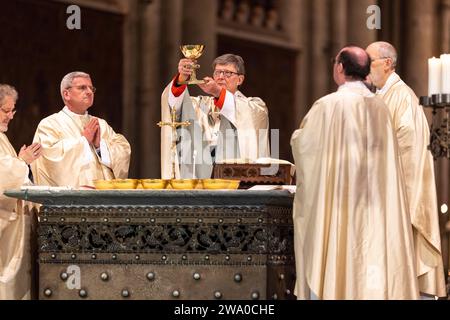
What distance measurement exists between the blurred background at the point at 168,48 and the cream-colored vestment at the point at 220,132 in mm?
2481

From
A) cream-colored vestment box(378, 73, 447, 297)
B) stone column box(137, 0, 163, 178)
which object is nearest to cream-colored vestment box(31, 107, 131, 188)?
cream-colored vestment box(378, 73, 447, 297)

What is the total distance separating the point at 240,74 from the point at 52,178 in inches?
61.7

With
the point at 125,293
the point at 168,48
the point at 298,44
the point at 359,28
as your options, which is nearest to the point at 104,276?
the point at 125,293

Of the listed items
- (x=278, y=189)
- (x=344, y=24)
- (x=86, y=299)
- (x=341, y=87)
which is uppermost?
(x=344, y=24)

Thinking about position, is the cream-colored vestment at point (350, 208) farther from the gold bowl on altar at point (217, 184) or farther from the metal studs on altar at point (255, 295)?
the gold bowl on altar at point (217, 184)

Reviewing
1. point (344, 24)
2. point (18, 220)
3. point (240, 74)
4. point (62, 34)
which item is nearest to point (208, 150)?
point (240, 74)

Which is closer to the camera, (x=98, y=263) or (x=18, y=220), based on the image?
(x=98, y=263)

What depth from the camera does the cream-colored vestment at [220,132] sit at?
10.3 metres

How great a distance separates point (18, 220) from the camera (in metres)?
9.64

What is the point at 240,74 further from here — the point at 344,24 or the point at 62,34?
the point at 344,24

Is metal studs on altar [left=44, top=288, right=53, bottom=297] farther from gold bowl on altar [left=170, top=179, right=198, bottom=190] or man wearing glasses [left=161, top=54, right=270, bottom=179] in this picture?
man wearing glasses [left=161, top=54, right=270, bottom=179]

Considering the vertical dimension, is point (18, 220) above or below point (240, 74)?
below

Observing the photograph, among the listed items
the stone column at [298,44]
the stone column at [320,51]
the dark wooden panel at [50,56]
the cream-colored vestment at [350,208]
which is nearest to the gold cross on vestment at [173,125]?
the cream-colored vestment at [350,208]

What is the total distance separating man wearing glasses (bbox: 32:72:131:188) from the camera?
10141 mm
